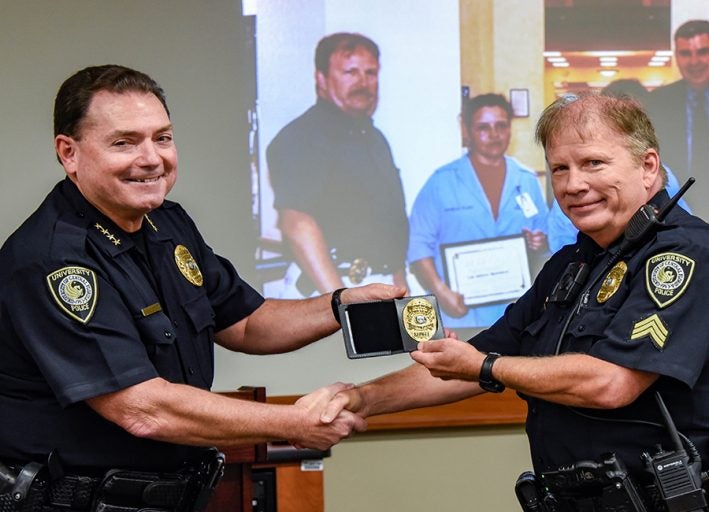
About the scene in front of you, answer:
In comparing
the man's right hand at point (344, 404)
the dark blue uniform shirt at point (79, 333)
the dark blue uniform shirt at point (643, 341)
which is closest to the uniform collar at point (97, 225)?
the dark blue uniform shirt at point (79, 333)

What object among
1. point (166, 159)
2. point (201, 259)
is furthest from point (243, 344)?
point (166, 159)

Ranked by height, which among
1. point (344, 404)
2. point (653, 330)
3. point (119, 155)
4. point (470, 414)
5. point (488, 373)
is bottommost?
point (470, 414)

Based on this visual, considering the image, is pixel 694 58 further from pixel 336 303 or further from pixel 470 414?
pixel 336 303

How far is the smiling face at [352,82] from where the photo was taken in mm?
4480

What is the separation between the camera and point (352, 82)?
14.7 ft

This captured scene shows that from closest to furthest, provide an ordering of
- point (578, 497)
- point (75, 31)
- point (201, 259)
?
point (578, 497)
point (201, 259)
point (75, 31)

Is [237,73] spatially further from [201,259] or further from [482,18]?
[201,259]

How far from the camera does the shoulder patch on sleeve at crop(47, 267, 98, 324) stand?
2527 mm

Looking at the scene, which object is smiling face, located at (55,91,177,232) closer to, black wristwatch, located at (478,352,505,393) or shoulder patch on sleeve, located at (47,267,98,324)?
shoulder patch on sleeve, located at (47,267,98,324)

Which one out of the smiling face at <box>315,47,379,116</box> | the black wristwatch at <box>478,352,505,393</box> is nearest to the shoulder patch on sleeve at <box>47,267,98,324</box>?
the black wristwatch at <box>478,352,505,393</box>

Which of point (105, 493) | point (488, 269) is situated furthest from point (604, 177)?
point (488, 269)

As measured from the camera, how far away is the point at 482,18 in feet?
14.8

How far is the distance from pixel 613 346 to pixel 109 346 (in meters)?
1.11

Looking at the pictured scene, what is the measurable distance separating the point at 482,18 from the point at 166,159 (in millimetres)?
2113
